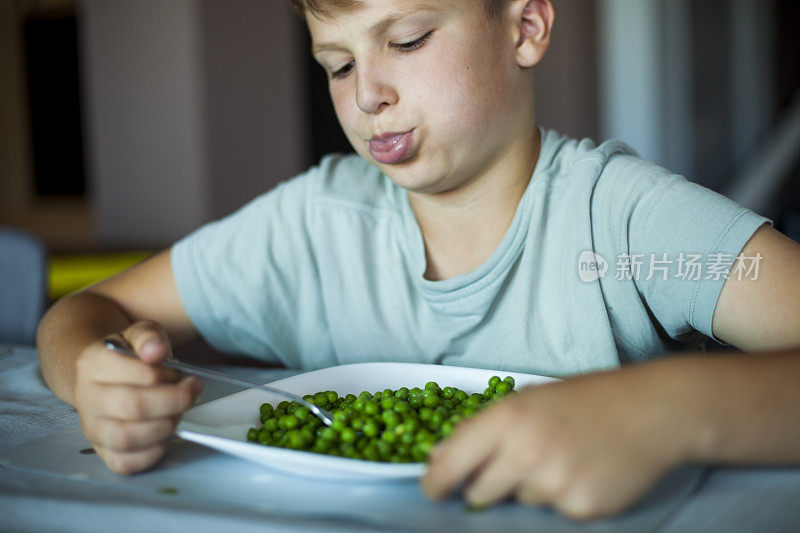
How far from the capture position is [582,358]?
3.24ft

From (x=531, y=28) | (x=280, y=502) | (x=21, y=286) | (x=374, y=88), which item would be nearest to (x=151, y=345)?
(x=280, y=502)

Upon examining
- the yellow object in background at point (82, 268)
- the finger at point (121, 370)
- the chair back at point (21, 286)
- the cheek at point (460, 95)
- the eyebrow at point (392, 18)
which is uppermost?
the eyebrow at point (392, 18)

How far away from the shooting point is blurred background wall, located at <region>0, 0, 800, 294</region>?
158 inches

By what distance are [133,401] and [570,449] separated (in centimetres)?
38

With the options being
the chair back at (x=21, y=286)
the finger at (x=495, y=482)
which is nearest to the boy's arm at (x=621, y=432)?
the finger at (x=495, y=482)

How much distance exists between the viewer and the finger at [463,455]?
20.9 inches

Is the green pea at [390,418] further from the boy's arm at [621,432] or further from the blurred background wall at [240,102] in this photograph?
the blurred background wall at [240,102]

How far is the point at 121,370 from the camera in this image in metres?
0.69

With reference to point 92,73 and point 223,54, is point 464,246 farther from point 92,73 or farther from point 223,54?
point 92,73

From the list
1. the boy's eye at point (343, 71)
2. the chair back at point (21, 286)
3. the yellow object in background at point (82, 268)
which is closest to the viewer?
the boy's eye at point (343, 71)

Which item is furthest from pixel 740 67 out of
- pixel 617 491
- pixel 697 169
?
pixel 617 491

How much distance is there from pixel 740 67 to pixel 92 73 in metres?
5.67

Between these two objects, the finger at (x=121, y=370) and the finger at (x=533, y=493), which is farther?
the finger at (x=121, y=370)

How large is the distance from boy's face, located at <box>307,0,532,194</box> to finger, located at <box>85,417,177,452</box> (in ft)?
1.50
